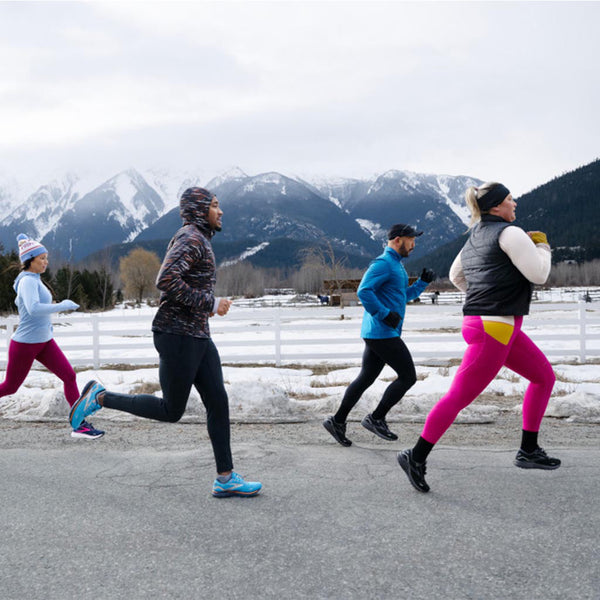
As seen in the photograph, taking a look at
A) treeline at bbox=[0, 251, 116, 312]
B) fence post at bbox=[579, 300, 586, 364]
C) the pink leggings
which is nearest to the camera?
the pink leggings

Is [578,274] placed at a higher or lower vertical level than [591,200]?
lower

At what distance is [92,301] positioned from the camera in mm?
64438

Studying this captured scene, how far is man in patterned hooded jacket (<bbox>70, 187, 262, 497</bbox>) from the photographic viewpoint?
134 inches

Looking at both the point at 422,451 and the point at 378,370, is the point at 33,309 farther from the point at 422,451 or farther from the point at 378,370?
the point at 422,451

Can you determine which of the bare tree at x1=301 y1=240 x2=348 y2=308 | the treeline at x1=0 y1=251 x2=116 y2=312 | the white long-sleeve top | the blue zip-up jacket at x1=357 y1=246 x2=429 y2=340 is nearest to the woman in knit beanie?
the blue zip-up jacket at x1=357 y1=246 x2=429 y2=340

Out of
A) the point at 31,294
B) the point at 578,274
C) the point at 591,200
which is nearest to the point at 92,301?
the point at 31,294

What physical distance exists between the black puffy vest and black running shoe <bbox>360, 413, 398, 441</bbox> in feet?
5.24

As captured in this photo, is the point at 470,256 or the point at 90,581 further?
the point at 470,256

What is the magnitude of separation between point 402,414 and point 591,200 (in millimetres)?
199048

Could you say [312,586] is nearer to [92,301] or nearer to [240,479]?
[240,479]

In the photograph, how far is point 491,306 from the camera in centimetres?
355

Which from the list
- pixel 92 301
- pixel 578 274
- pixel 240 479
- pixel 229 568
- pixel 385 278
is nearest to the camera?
pixel 229 568

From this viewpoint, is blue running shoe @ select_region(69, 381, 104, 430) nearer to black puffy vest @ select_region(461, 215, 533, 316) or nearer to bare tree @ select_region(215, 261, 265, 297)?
black puffy vest @ select_region(461, 215, 533, 316)

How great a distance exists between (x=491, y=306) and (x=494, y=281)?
0.51 ft
